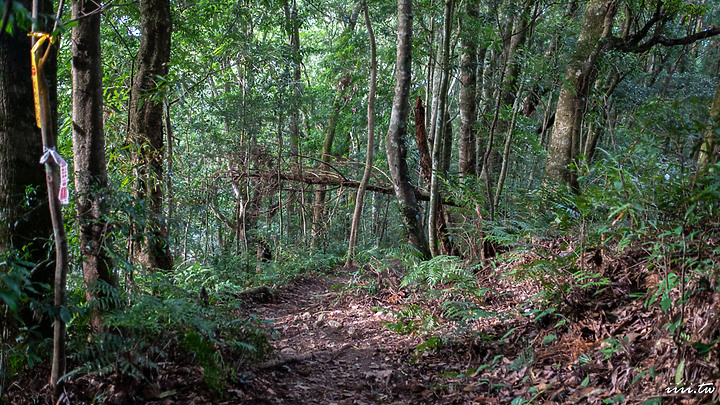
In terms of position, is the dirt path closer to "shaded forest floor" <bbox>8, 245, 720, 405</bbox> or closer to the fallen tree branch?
"shaded forest floor" <bbox>8, 245, 720, 405</bbox>

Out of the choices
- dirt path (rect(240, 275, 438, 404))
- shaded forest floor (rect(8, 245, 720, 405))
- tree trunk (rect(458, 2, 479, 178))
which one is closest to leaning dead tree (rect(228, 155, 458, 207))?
tree trunk (rect(458, 2, 479, 178))

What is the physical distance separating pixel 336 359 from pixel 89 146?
2949mm

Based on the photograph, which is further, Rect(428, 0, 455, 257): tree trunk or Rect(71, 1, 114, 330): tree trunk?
Rect(428, 0, 455, 257): tree trunk

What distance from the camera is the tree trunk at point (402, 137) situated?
293 inches

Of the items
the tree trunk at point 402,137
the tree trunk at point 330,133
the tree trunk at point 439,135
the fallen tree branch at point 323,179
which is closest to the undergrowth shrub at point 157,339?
the tree trunk at point 439,135

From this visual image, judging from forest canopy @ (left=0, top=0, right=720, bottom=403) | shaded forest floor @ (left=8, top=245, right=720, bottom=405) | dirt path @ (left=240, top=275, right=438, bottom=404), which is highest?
forest canopy @ (left=0, top=0, right=720, bottom=403)

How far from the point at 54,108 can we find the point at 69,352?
1.72 meters

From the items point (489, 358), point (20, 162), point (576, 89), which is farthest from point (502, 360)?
point (576, 89)

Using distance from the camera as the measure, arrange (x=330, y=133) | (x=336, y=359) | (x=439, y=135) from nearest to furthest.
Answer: (x=336, y=359) < (x=439, y=135) < (x=330, y=133)

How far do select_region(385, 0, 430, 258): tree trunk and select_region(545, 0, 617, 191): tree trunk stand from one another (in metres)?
2.30

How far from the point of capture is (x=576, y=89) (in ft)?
24.8

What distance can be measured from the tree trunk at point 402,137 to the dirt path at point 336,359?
1.67 metres

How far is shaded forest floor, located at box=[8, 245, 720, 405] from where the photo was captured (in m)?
2.80

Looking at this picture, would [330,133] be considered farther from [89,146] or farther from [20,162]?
[20,162]
